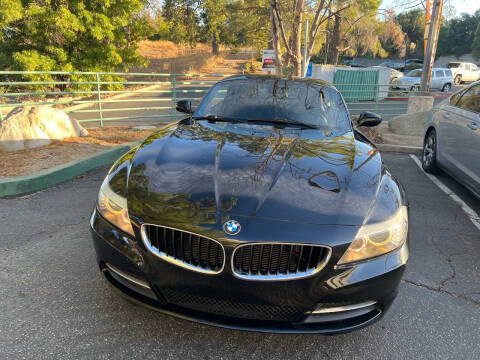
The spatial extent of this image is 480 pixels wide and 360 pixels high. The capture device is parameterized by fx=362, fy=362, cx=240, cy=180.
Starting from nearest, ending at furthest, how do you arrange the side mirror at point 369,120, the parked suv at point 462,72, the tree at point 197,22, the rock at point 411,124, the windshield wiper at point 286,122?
the windshield wiper at point 286,122
the side mirror at point 369,120
the rock at point 411,124
the parked suv at point 462,72
the tree at point 197,22

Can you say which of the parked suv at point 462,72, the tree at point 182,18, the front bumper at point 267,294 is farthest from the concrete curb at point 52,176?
the tree at point 182,18

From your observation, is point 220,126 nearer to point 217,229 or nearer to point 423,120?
point 217,229

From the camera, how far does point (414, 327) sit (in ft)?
8.00

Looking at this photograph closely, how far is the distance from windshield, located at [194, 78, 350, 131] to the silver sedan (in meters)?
2.02

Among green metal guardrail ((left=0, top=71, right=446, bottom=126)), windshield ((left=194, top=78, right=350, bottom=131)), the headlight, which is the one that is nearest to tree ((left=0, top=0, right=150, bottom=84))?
green metal guardrail ((left=0, top=71, right=446, bottom=126))

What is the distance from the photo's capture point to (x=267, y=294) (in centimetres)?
186

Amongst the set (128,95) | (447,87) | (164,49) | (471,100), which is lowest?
(128,95)

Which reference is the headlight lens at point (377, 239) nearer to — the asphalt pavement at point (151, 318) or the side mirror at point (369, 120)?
the asphalt pavement at point (151, 318)

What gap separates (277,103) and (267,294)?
7.42ft

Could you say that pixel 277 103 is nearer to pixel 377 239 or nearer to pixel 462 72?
pixel 377 239

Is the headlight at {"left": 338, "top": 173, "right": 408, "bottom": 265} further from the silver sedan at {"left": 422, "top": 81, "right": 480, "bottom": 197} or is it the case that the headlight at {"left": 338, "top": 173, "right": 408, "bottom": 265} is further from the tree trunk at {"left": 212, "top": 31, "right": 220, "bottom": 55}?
the tree trunk at {"left": 212, "top": 31, "right": 220, "bottom": 55}

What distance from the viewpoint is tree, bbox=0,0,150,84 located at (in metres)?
15.6

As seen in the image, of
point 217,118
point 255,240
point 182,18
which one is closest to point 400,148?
point 217,118

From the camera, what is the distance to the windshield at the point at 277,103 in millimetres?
3514
